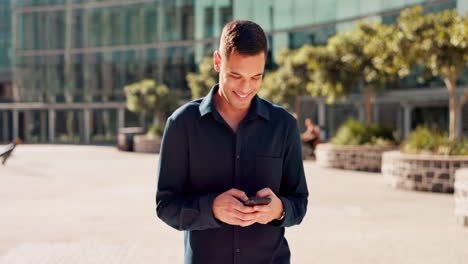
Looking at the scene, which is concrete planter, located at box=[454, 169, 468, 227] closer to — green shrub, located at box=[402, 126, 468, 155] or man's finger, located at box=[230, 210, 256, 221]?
green shrub, located at box=[402, 126, 468, 155]

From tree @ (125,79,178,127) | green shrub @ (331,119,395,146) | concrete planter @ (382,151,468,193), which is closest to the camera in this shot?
concrete planter @ (382,151,468,193)

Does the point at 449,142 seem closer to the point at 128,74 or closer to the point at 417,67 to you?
the point at 417,67

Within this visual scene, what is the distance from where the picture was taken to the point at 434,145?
12188 millimetres

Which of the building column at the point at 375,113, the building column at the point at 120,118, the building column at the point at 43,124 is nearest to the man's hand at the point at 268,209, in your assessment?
the building column at the point at 375,113

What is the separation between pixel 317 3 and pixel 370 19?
4174mm

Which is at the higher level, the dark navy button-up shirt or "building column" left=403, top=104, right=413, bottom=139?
the dark navy button-up shirt

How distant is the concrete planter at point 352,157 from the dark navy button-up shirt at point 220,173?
46.2ft

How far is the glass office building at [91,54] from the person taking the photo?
131 feet

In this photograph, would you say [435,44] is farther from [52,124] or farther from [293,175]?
[52,124]

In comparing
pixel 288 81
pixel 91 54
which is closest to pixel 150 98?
pixel 288 81

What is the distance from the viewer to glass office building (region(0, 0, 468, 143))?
40.1 meters

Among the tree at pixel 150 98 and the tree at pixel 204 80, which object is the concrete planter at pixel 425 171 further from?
the tree at pixel 204 80

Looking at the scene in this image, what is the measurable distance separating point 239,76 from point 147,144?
25501 mm

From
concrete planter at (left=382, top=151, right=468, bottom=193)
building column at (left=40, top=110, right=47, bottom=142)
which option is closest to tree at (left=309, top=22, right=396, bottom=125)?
concrete planter at (left=382, top=151, right=468, bottom=193)
